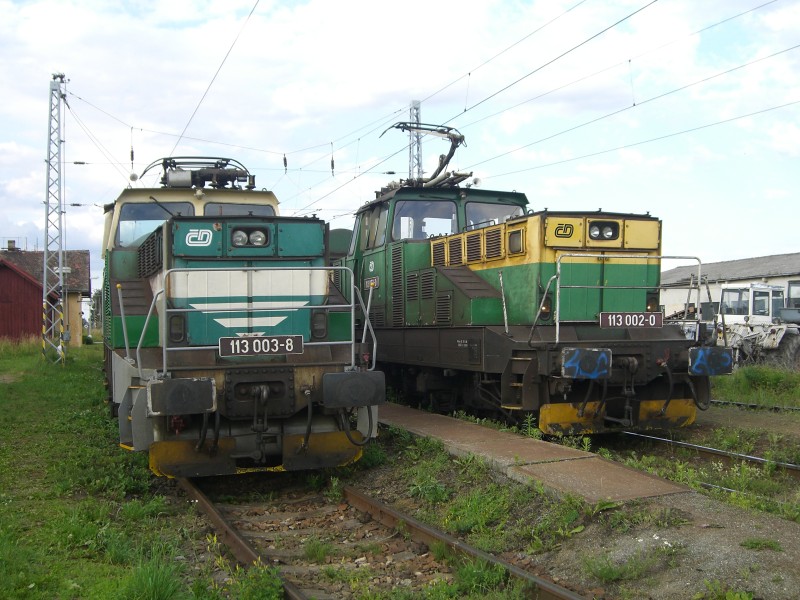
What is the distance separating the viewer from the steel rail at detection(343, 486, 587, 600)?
4.10 metres

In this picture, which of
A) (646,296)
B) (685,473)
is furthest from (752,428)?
(685,473)

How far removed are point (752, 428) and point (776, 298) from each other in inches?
553

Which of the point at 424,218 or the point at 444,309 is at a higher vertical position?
the point at 424,218

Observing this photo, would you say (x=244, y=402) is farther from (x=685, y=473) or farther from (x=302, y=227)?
(x=685, y=473)

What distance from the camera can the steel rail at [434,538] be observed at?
410cm

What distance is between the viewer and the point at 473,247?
9656 millimetres

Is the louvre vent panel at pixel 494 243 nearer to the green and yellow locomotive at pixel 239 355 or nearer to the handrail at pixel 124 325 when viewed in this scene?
the green and yellow locomotive at pixel 239 355

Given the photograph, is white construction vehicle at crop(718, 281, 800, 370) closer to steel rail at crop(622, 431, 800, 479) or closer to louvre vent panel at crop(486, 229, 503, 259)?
steel rail at crop(622, 431, 800, 479)

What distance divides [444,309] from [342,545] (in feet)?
15.4

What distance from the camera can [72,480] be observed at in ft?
22.0

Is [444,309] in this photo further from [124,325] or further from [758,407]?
[758,407]

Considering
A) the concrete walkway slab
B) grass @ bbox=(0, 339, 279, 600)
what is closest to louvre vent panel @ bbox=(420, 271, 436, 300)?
the concrete walkway slab

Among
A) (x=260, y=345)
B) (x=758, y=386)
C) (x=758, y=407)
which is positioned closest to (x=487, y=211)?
(x=758, y=407)

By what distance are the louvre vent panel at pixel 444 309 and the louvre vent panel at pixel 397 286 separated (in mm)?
1198
